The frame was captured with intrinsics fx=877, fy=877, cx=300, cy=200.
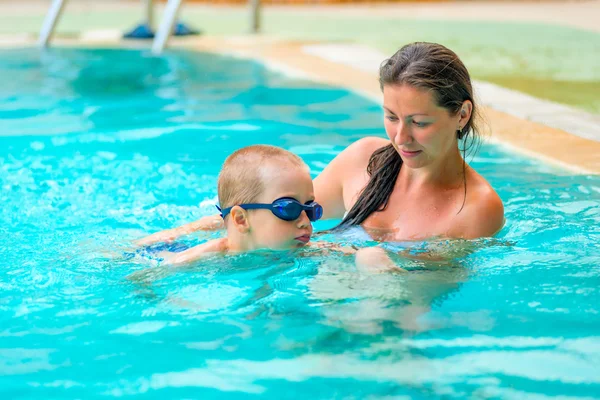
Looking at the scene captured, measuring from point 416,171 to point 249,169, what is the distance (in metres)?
0.80

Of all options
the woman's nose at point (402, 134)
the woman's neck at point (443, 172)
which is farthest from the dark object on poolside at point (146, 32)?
the woman's nose at point (402, 134)

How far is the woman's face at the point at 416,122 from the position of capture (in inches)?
128

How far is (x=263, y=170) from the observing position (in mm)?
3354

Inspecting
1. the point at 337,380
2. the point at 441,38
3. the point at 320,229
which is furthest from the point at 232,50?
the point at 337,380

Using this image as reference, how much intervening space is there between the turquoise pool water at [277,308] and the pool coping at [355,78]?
22cm

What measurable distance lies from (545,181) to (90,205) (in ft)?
8.41

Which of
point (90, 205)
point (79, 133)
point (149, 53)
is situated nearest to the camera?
point (90, 205)

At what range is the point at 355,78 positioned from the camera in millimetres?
8430

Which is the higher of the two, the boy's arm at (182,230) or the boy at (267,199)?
the boy's arm at (182,230)

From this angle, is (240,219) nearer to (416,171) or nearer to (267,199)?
(267,199)

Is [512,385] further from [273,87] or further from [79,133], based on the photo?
[273,87]

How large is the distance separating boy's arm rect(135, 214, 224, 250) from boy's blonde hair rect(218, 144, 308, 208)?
62 cm

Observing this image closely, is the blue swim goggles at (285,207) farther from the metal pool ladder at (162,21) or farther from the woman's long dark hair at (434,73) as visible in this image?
the metal pool ladder at (162,21)

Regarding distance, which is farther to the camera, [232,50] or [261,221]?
[232,50]
